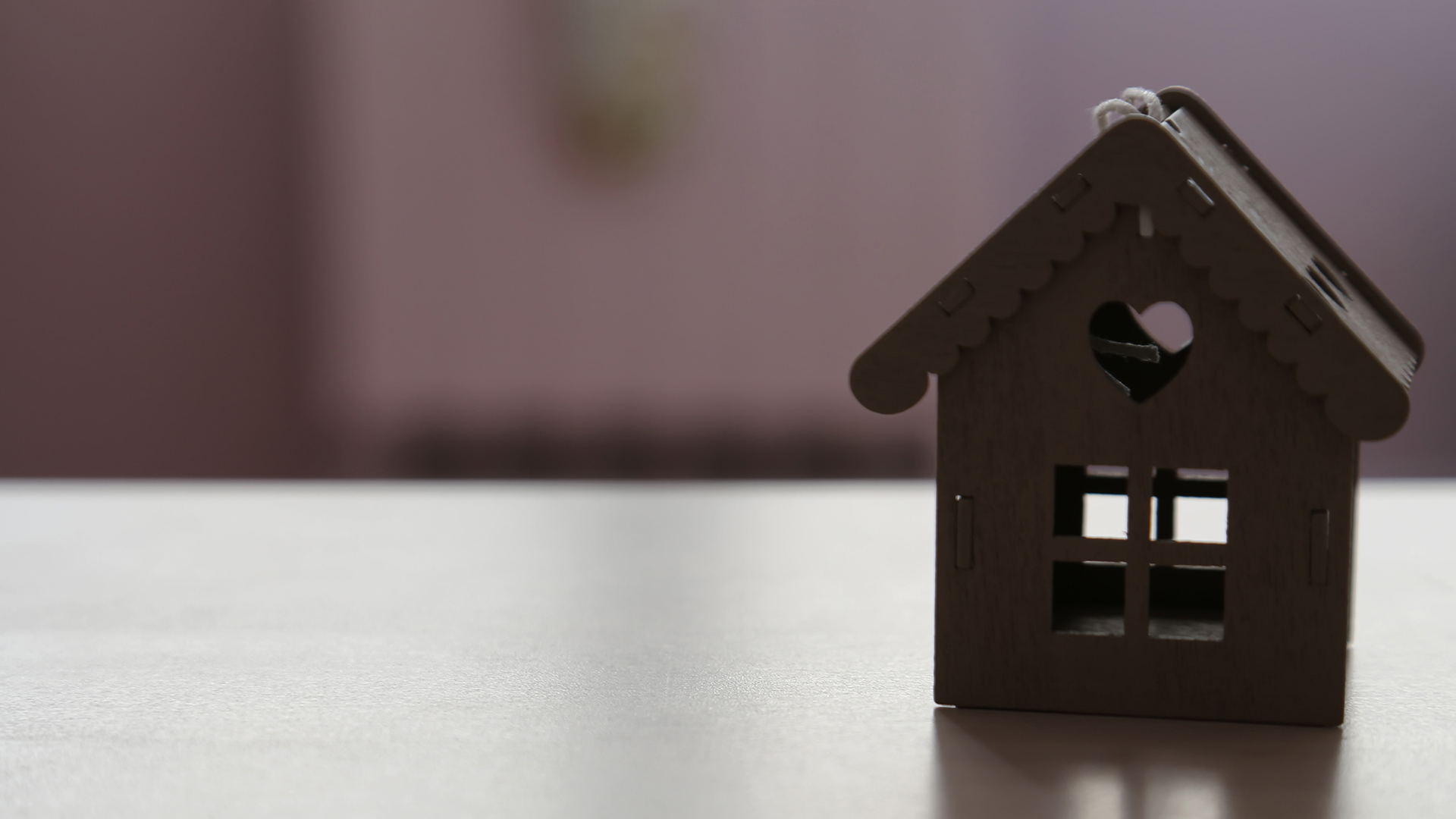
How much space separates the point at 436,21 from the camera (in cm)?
204

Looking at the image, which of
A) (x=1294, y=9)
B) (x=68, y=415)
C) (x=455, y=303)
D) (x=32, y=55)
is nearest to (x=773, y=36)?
(x=455, y=303)

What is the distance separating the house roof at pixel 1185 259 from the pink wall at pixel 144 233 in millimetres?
A: 1868

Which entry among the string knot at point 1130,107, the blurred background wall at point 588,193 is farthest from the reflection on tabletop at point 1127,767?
the blurred background wall at point 588,193

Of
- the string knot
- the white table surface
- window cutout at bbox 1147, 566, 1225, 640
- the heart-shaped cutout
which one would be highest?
the string knot

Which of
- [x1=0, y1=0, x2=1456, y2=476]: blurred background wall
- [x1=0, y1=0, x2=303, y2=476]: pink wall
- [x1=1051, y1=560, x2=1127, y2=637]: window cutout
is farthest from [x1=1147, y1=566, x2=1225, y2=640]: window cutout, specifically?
[x1=0, y1=0, x2=303, y2=476]: pink wall

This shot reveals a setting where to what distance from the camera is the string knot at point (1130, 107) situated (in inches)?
20.4

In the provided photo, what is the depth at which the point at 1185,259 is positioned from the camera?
1.54ft

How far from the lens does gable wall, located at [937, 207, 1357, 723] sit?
477 millimetres

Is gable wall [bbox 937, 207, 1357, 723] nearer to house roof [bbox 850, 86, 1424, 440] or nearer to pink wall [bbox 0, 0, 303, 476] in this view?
house roof [bbox 850, 86, 1424, 440]

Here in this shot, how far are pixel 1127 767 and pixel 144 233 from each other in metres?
2.13

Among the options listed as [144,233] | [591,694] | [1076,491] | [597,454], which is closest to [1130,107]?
[1076,491]

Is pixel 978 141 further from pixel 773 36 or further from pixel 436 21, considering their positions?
pixel 436 21

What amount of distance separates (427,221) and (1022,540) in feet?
5.71

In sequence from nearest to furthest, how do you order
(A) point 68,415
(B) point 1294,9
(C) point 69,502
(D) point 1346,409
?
1. (D) point 1346,409
2. (C) point 69,502
3. (B) point 1294,9
4. (A) point 68,415
